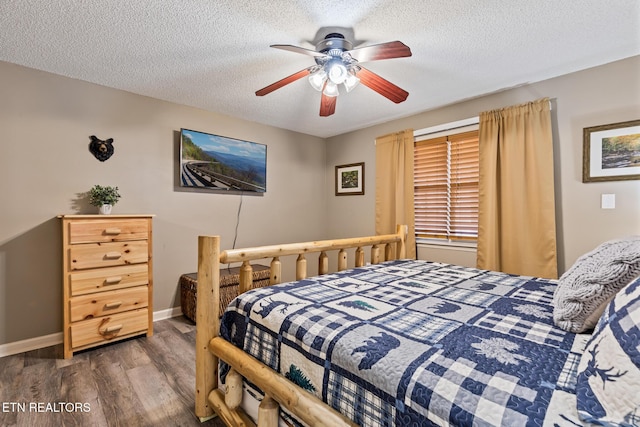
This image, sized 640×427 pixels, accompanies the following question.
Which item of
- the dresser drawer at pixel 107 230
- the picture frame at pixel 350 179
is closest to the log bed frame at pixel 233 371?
the dresser drawer at pixel 107 230

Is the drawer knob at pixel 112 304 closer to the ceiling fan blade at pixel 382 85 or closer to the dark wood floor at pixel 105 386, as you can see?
the dark wood floor at pixel 105 386

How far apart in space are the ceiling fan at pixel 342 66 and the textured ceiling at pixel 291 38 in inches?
3.7

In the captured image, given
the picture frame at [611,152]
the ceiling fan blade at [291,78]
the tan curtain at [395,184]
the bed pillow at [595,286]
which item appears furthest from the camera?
the tan curtain at [395,184]

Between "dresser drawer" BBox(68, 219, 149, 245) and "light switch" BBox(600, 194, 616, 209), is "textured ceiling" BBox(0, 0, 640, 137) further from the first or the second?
"dresser drawer" BBox(68, 219, 149, 245)

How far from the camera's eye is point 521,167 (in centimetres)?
266

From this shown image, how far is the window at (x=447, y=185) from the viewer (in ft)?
10.2

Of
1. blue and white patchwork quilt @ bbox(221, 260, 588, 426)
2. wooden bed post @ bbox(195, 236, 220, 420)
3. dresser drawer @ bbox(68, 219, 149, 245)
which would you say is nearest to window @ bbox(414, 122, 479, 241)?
blue and white patchwork quilt @ bbox(221, 260, 588, 426)

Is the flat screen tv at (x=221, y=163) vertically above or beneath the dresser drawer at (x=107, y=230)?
above

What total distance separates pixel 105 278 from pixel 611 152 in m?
4.14

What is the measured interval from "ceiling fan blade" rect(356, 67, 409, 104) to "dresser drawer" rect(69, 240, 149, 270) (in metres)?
2.29

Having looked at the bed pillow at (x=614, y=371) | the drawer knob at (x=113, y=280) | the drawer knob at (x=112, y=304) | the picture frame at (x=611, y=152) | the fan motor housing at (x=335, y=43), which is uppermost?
the fan motor housing at (x=335, y=43)

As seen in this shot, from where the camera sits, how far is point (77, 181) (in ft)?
8.50

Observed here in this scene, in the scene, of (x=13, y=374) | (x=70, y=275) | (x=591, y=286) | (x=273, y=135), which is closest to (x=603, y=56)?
(x=591, y=286)

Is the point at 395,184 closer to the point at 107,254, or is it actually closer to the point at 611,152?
the point at 611,152
